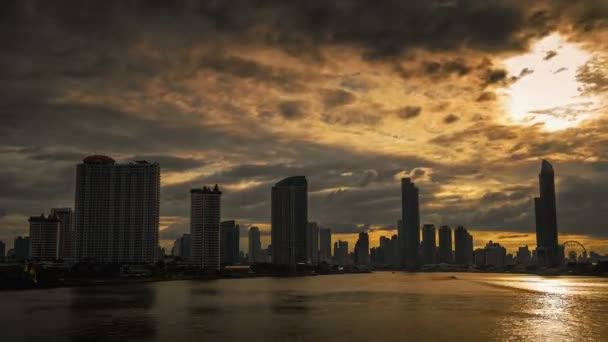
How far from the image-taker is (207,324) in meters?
74.9

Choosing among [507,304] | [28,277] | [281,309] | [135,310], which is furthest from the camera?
[28,277]

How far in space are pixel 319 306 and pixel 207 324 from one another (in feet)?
113

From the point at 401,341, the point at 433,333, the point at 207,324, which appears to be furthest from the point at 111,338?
the point at 433,333

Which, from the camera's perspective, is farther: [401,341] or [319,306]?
[319,306]

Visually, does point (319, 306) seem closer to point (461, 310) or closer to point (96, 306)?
point (461, 310)

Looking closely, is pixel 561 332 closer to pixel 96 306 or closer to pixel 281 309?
pixel 281 309

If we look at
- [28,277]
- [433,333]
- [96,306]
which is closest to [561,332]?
[433,333]

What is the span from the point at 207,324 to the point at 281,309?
2641 centimetres

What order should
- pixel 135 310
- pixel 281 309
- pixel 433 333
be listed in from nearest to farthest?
1. pixel 433 333
2. pixel 135 310
3. pixel 281 309

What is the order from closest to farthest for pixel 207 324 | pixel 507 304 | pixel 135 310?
pixel 207 324 < pixel 135 310 < pixel 507 304

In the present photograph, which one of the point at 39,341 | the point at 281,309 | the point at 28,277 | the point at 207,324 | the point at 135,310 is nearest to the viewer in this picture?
the point at 39,341

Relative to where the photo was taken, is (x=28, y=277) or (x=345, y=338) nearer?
(x=345, y=338)

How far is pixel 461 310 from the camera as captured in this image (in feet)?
313

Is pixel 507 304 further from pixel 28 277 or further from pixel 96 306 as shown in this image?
pixel 28 277
